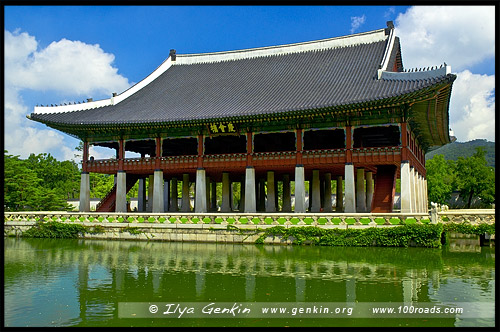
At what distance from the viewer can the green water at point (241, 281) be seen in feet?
33.3

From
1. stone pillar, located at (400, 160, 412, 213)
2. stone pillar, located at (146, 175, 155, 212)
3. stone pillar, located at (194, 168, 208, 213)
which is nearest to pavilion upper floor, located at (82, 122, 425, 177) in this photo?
stone pillar, located at (400, 160, 412, 213)

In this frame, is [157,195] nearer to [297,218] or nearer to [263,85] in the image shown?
[263,85]

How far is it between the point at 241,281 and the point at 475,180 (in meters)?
48.7

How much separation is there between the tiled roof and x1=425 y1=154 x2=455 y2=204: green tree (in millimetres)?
25165

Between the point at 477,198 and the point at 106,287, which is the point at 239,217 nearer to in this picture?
the point at 106,287

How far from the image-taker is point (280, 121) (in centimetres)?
3006

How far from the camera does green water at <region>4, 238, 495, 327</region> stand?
10.1 metres

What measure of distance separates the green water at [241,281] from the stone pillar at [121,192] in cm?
1097

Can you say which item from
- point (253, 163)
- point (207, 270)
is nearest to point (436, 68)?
point (253, 163)

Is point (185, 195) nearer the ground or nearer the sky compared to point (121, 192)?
nearer the ground

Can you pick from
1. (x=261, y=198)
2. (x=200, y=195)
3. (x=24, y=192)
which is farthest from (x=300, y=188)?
(x=24, y=192)

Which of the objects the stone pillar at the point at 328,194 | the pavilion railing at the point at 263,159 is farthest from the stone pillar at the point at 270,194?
the stone pillar at the point at 328,194

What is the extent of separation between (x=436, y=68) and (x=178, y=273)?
18.6m

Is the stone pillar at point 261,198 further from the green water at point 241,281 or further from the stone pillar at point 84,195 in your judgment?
the green water at point 241,281
